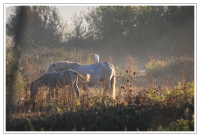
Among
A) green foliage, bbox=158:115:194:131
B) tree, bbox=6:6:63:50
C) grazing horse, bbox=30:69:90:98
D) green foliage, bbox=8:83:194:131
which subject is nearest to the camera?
green foliage, bbox=158:115:194:131

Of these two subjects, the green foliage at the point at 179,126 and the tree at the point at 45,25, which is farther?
the tree at the point at 45,25

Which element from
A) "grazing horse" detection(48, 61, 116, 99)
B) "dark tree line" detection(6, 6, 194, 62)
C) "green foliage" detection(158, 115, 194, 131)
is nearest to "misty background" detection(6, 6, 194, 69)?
"dark tree line" detection(6, 6, 194, 62)

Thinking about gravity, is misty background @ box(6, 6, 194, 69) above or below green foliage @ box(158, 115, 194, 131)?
above

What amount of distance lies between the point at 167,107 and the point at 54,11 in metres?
22.0

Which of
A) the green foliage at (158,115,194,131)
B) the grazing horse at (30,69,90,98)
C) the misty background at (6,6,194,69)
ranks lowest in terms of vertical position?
the green foliage at (158,115,194,131)

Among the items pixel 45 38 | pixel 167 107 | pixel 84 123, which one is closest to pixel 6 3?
pixel 84 123

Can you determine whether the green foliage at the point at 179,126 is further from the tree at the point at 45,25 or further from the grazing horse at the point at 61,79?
the tree at the point at 45,25

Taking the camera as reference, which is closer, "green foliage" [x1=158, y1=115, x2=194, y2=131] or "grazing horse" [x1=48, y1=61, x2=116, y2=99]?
"green foliage" [x1=158, y1=115, x2=194, y2=131]

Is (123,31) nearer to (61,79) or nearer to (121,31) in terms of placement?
(121,31)

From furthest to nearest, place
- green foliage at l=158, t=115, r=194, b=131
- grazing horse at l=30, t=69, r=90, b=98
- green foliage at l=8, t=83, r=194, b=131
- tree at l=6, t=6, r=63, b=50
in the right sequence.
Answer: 1. tree at l=6, t=6, r=63, b=50
2. grazing horse at l=30, t=69, r=90, b=98
3. green foliage at l=8, t=83, r=194, b=131
4. green foliage at l=158, t=115, r=194, b=131

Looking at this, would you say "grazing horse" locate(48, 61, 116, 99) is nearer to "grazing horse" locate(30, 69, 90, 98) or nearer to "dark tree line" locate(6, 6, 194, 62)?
"grazing horse" locate(30, 69, 90, 98)

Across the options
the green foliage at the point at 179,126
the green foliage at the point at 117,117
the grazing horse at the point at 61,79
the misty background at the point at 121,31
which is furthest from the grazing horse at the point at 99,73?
the misty background at the point at 121,31

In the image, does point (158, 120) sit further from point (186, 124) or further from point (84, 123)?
point (84, 123)

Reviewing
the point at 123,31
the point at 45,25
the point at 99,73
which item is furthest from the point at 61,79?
the point at 123,31
